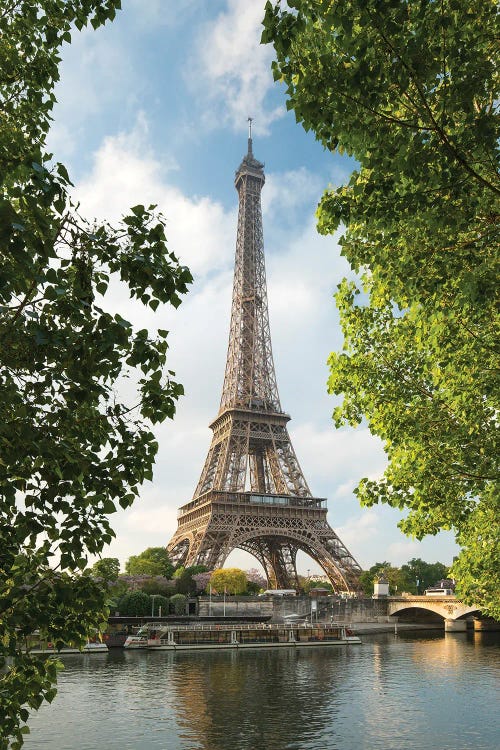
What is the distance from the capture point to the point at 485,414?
13922 millimetres

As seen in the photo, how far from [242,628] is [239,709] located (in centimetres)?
3747

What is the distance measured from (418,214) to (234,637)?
62.6 meters

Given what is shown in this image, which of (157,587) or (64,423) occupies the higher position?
(64,423)

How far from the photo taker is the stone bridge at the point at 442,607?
284ft

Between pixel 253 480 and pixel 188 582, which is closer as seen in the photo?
pixel 188 582

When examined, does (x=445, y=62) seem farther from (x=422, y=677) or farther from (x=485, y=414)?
(x=422, y=677)

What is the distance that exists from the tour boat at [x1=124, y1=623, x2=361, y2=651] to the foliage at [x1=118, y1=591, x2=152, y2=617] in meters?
6.48

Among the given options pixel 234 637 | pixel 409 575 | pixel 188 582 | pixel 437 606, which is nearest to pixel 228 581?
pixel 188 582

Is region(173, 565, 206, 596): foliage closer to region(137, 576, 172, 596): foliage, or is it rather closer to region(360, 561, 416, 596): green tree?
region(137, 576, 172, 596): foliage

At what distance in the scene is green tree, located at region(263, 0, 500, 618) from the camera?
715 centimetres

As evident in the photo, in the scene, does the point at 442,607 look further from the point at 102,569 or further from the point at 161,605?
the point at 102,569

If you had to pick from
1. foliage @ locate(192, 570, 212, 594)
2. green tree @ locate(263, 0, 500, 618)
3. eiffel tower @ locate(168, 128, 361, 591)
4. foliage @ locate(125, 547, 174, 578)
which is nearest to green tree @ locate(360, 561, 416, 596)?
eiffel tower @ locate(168, 128, 361, 591)

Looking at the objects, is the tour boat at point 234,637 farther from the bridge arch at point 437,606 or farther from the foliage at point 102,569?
the foliage at point 102,569

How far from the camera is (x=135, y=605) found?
7225 centimetres
